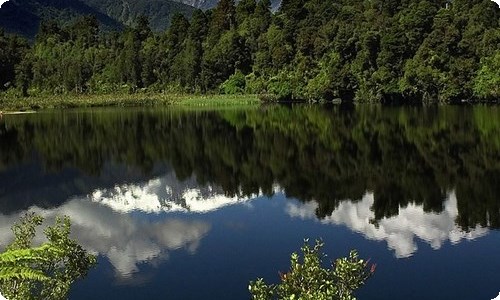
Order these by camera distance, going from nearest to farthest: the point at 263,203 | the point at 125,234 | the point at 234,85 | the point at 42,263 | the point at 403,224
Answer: the point at 42,263 < the point at 403,224 < the point at 125,234 < the point at 263,203 < the point at 234,85

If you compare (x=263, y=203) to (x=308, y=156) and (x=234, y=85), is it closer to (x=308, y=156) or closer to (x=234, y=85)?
(x=308, y=156)

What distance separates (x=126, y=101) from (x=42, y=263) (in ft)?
278

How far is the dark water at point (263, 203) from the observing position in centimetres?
1401

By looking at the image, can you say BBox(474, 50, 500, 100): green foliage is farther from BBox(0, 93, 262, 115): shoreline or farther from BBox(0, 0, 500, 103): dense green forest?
BBox(0, 93, 262, 115): shoreline

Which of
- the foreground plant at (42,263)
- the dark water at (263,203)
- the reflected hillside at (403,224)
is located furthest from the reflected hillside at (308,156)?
the foreground plant at (42,263)

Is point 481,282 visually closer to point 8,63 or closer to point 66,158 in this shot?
point 66,158

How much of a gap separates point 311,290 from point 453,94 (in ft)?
227

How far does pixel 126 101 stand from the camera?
92.6m

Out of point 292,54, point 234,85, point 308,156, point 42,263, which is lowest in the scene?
point 308,156

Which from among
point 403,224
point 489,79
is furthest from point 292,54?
point 403,224


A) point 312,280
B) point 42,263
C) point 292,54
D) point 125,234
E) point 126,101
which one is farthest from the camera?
point 292,54

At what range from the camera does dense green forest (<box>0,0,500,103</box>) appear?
250 feet

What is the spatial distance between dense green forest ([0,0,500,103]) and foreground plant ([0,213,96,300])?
6621 centimetres

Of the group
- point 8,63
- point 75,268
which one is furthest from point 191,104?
point 75,268
